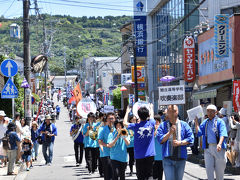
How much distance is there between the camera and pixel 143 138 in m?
9.99

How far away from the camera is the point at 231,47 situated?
75.9 ft

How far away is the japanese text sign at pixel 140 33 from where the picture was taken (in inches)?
1722

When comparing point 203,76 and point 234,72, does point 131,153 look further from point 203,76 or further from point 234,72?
point 203,76

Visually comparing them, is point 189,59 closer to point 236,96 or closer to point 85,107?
point 236,96

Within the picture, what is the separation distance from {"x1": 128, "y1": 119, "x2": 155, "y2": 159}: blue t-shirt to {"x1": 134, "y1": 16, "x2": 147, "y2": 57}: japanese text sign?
3396cm

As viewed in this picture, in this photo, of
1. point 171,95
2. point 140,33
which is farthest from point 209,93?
point 140,33

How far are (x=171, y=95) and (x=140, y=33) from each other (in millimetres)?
29380

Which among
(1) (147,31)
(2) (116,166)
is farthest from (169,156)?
(1) (147,31)

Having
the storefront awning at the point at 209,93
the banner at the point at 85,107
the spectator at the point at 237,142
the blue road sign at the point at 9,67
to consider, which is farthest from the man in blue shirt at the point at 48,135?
the storefront awning at the point at 209,93

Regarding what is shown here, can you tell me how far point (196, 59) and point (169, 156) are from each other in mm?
23217

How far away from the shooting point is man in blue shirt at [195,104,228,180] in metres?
10.4

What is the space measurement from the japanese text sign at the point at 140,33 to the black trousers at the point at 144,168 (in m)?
34.0

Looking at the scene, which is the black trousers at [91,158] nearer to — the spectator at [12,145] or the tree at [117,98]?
the spectator at [12,145]

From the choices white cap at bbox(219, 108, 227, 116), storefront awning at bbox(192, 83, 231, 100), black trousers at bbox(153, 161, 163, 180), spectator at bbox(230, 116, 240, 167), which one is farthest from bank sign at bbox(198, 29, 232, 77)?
black trousers at bbox(153, 161, 163, 180)
